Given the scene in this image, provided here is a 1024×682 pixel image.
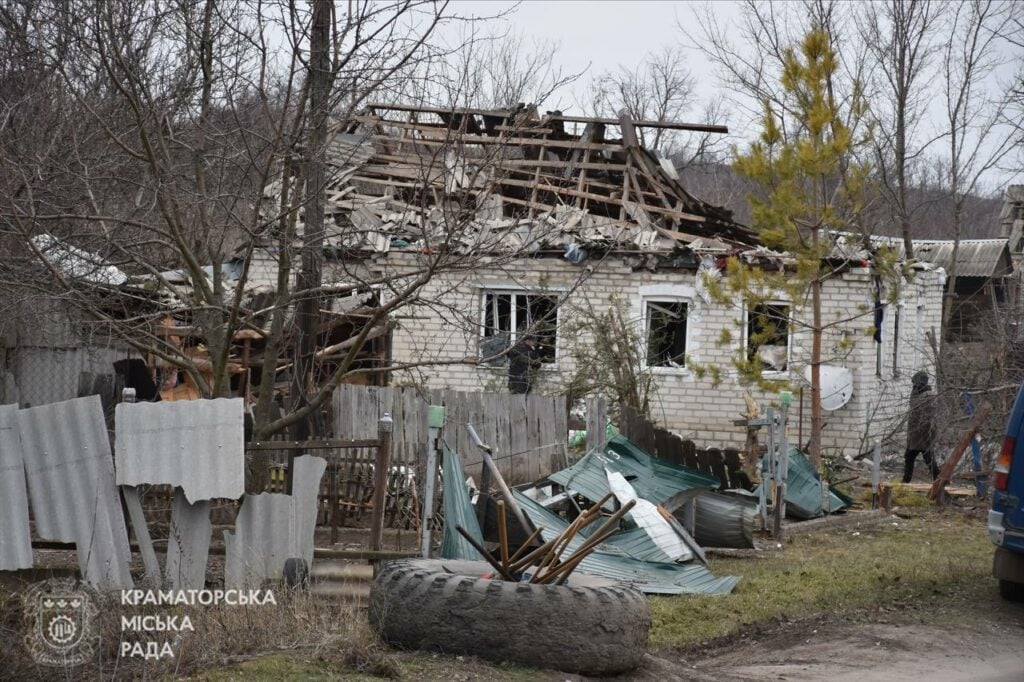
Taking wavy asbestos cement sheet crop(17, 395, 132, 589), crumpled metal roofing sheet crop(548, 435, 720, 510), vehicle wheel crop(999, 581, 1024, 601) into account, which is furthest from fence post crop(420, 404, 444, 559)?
vehicle wheel crop(999, 581, 1024, 601)

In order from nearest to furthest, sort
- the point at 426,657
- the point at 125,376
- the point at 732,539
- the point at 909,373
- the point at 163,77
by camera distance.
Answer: the point at 426,657
the point at 163,77
the point at 732,539
the point at 125,376
the point at 909,373

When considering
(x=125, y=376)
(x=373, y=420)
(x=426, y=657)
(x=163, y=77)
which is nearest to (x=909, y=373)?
(x=373, y=420)

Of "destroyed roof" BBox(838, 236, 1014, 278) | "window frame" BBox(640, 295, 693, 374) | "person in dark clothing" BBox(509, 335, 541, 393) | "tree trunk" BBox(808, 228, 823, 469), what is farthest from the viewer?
"destroyed roof" BBox(838, 236, 1014, 278)

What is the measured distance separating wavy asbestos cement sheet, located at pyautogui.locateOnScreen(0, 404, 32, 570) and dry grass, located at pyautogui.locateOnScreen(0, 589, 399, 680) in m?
0.37

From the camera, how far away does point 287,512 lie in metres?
7.64

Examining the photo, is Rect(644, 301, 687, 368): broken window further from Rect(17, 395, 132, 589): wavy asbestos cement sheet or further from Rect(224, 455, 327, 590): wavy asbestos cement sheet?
Rect(17, 395, 132, 589): wavy asbestos cement sheet

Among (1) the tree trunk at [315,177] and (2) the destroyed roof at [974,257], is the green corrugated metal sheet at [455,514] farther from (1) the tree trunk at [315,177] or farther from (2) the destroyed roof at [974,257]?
(2) the destroyed roof at [974,257]

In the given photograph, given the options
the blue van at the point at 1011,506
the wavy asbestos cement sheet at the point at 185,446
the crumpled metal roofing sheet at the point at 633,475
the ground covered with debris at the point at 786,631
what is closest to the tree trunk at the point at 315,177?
the wavy asbestos cement sheet at the point at 185,446

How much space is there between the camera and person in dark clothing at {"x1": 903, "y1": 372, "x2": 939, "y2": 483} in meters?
15.6

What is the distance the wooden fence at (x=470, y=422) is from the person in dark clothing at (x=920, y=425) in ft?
17.8

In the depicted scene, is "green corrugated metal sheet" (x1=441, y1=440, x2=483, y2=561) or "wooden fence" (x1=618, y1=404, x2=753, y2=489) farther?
"wooden fence" (x1=618, y1=404, x2=753, y2=489)

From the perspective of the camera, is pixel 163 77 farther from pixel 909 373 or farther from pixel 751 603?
pixel 909 373

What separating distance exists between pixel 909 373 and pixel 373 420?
1382 cm

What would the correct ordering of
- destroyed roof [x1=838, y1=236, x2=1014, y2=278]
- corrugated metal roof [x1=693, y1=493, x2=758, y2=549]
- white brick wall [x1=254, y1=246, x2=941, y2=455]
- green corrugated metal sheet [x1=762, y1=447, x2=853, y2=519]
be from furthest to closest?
destroyed roof [x1=838, y1=236, x2=1014, y2=278] → white brick wall [x1=254, y1=246, x2=941, y2=455] → green corrugated metal sheet [x1=762, y1=447, x2=853, y2=519] → corrugated metal roof [x1=693, y1=493, x2=758, y2=549]
